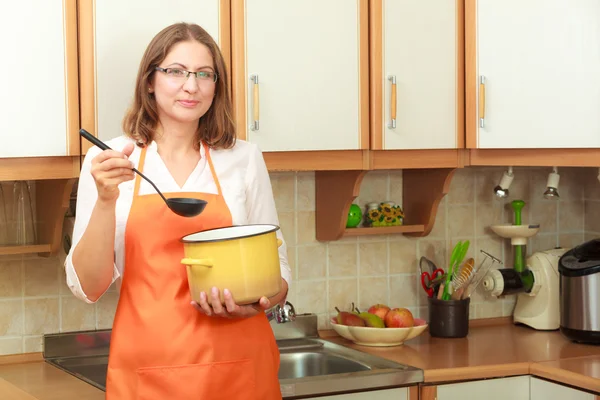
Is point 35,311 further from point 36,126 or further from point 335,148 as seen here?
point 335,148

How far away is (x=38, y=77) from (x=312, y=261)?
3.58 ft

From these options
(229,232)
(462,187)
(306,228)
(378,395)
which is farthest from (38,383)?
(462,187)

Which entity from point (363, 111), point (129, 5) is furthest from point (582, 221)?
point (129, 5)

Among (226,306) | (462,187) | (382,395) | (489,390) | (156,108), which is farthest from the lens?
(462,187)

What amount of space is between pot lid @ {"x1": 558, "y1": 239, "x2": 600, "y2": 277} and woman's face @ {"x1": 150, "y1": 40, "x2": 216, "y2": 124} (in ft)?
4.40

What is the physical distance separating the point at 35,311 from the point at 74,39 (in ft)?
2.61

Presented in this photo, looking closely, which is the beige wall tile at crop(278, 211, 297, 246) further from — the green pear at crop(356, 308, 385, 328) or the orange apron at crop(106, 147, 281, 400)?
the orange apron at crop(106, 147, 281, 400)

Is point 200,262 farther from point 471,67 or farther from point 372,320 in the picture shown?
point 471,67

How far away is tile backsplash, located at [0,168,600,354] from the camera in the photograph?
260 centimetres

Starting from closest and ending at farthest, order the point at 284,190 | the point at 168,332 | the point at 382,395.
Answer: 1. the point at 168,332
2. the point at 382,395
3. the point at 284,190

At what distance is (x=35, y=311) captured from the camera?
2607 millimetres

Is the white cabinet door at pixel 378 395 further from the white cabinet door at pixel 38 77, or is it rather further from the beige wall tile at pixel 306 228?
the white cabinet door at pixel 38 77

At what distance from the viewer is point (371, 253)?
3.05 meters

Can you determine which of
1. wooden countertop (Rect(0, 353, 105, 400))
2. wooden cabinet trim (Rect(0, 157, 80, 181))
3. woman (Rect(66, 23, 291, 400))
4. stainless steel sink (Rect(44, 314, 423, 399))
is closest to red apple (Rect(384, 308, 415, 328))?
stainless steel sink (Rect(44, 314, 423, 399))
